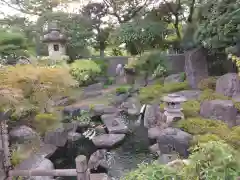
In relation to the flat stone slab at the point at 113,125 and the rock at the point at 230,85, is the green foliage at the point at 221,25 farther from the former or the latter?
the flat stone slab at the point at 113,125

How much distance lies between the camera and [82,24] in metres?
16.4

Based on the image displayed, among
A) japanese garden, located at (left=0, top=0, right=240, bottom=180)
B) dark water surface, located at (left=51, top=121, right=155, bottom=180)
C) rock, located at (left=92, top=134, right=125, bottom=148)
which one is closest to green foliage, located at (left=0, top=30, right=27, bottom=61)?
japanese garden, located at (left=0, top=0, right=240, bottom=180)

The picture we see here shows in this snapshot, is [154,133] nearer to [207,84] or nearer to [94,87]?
[207,84]

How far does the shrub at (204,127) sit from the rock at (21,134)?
4223 mm

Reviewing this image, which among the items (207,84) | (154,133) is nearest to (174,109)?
(154,133)

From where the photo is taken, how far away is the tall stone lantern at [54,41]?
49.4 ft

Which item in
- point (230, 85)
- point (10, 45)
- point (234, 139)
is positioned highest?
point (10, 45)

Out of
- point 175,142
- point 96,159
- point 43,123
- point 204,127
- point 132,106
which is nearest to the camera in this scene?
point 175,142

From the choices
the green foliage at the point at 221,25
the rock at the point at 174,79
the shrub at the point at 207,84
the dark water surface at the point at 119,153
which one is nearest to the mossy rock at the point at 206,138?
the dark water surface at the point at 119,153

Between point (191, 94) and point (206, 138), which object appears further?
point (191, 94)

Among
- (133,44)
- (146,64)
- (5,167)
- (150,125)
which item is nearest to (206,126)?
(150,125)

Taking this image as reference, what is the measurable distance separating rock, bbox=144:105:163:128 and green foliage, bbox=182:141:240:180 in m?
5.96

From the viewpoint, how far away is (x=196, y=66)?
10805mm

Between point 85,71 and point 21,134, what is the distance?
25.7 ft
